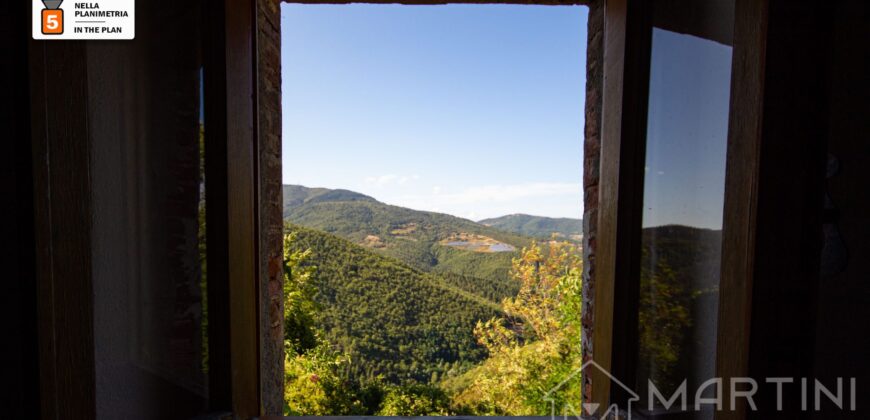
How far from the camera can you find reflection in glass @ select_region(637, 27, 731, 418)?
2.39ft

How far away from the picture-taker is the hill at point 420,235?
27.5 feet

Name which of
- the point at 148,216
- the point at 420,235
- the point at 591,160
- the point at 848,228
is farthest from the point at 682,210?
the point at 420,235

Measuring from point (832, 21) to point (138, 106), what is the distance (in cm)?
127

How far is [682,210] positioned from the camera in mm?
846

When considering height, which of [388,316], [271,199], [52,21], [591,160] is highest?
[52,21]

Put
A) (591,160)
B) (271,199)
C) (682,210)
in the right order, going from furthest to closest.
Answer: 1. (271,199)
2. (591,160)
3. (682,210)

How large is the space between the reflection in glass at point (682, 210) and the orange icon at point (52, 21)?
1.20 meters

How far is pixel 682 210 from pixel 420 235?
28.9 feet

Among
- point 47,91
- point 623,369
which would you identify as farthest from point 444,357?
point 47,91

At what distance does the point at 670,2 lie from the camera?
0.87 meters

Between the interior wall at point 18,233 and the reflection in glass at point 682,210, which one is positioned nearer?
the interior wall at point 18,233

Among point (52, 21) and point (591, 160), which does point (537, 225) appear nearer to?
point (591, 160)

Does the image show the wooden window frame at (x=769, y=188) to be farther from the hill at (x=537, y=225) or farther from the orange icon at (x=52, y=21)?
the hill at (x=537, y=225)

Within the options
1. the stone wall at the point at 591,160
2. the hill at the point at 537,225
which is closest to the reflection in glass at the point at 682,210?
the stone wall at the point at 591,160
